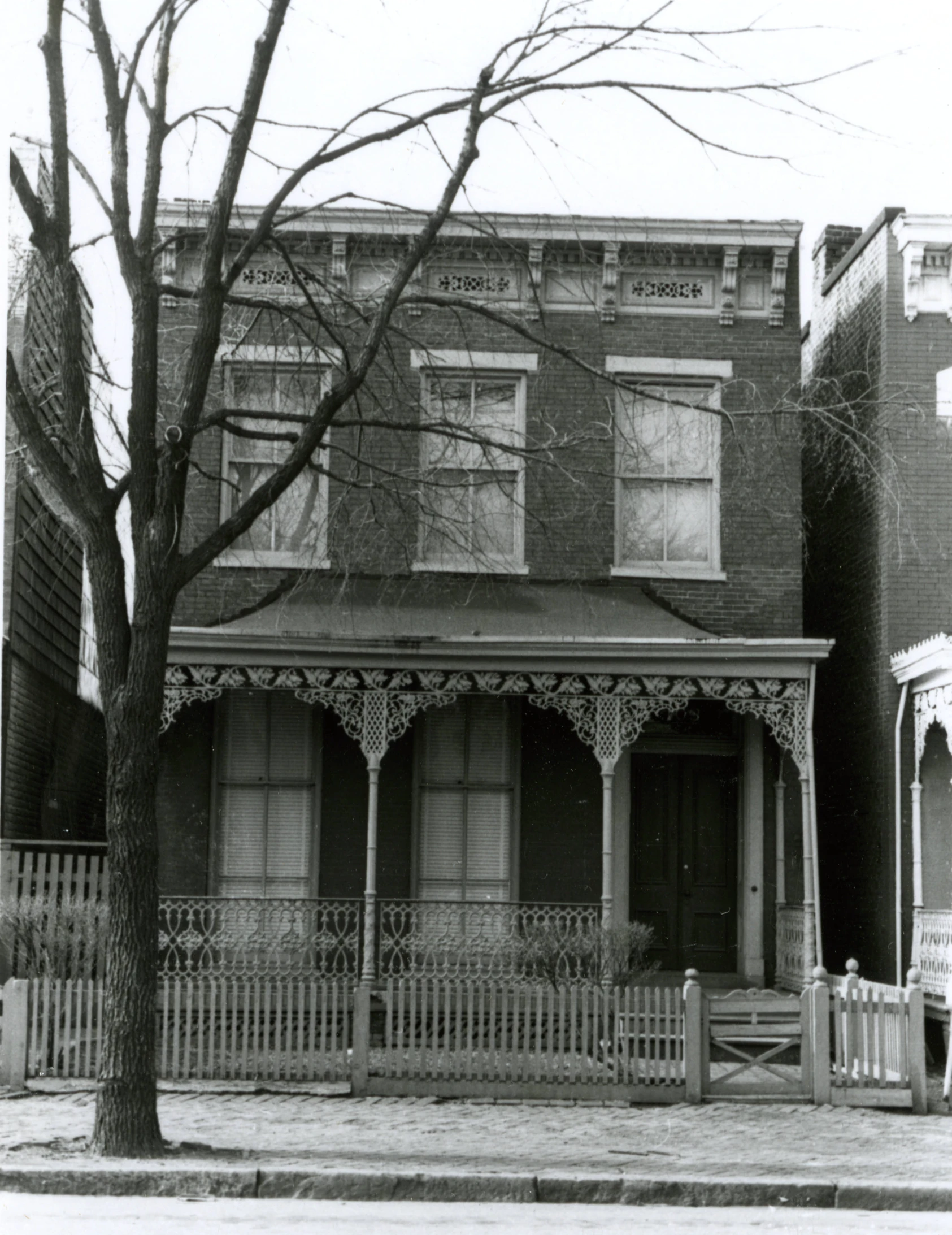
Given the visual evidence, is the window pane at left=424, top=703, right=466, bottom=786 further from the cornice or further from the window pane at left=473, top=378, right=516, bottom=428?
the cornice

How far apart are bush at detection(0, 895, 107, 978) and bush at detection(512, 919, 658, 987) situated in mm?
3571

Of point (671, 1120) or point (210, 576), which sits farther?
point (210, 576)

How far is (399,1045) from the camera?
11453 mm

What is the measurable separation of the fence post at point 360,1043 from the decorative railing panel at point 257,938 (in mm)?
1513

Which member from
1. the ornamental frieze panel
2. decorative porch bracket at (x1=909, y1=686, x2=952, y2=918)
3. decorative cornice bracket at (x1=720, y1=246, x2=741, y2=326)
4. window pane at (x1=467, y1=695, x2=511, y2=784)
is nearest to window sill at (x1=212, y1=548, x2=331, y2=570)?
the ornamental frieze panel

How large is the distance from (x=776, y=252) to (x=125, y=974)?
10382mm

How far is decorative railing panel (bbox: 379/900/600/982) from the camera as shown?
12992mm

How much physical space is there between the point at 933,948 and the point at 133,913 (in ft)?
25.7

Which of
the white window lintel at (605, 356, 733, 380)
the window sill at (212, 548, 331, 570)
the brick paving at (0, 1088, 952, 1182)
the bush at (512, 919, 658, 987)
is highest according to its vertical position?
the white window lintel at (605, 356, 733, 380)

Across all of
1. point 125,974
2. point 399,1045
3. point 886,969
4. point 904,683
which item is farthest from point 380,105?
point 886,969

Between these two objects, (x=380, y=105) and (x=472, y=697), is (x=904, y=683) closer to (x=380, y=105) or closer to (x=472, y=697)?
(x=472, y=697)

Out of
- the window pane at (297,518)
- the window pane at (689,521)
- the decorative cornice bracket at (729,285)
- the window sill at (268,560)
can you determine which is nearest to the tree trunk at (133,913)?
the window pane at (297,518)

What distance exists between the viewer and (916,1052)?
11.3m

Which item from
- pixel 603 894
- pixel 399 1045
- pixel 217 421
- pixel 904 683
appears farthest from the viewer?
pixel 904 683
